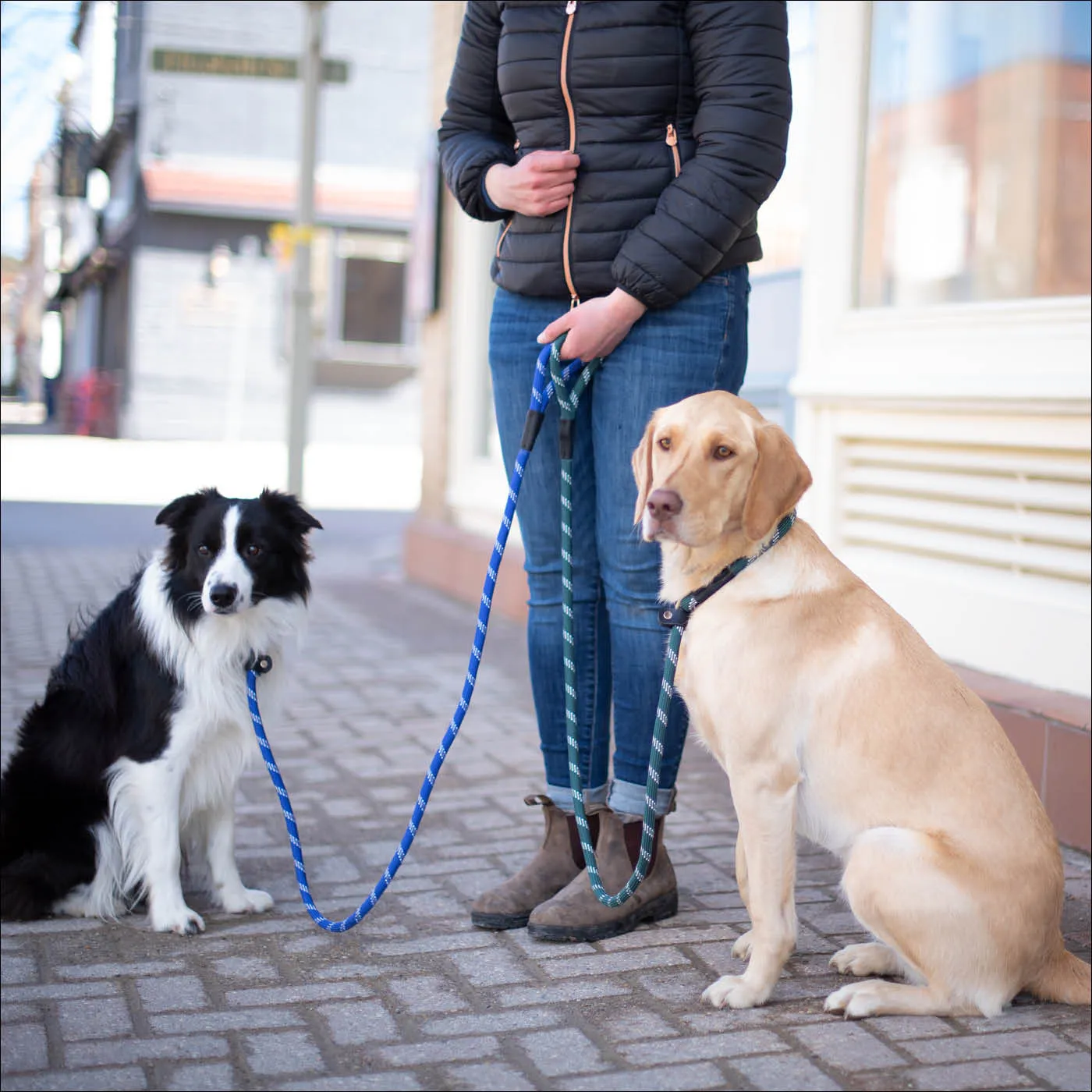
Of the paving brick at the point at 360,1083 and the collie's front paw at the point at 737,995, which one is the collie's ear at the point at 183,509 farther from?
the collie's front paw at the point at 737,995

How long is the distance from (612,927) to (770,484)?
1.20m

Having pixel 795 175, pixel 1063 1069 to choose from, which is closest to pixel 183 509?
pixel 1063 1069

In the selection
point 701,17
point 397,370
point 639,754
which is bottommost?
point 639,754

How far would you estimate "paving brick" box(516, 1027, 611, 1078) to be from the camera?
268 centimetres

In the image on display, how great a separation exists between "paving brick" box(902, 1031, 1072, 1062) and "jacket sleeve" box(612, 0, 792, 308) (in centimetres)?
170

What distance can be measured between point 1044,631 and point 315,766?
2.61 m

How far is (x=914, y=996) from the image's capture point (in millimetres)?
2885

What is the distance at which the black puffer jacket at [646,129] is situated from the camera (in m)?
3.21

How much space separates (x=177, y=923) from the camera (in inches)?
136

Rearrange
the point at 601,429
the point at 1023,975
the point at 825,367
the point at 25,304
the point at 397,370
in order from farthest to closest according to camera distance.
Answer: the point at 397,370, the point at 25,304, the point at 825,367, the point at 601,429, the point at 1023,975

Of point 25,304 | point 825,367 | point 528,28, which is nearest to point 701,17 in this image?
point 528,28

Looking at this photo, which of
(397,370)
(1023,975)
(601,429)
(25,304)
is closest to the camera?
(1023,975)

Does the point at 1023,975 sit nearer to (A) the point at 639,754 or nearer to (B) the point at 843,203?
(A) the point at 639,754

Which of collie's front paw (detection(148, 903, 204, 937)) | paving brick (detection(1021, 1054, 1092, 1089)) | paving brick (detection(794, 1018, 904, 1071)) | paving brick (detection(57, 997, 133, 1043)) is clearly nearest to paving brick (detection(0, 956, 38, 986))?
paving brick (detection(57, 997, 133, 1043))
